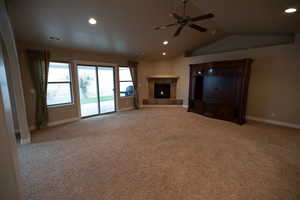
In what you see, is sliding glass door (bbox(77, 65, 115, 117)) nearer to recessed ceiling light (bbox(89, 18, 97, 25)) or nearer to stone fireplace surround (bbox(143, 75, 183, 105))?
stone fireplace surround (bbox(143, 75, 183, 105))

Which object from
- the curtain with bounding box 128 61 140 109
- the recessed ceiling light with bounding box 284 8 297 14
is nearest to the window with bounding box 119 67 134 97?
the curtain with bounding box 128 61 140 109

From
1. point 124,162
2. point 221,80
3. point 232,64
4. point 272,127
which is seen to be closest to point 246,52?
point 232,64

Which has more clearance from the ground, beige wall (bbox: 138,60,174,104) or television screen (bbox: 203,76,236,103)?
beige wall (bbox: 138,60,174,104)

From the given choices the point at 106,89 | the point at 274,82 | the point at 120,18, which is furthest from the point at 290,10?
the point at 106,89

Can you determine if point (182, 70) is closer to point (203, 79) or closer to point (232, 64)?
point (203, 79)

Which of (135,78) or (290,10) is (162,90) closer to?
(135,78)

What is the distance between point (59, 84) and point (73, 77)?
49 centimetres

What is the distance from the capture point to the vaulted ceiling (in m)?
2.63

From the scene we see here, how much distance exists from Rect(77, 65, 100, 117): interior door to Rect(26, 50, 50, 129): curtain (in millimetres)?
1126

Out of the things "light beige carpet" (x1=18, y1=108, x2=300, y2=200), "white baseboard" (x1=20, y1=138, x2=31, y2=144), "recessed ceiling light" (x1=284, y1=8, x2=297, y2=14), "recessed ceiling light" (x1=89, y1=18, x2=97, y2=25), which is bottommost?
"light beige carpet" (x1=18, y1=108, x2=300, y2=200)

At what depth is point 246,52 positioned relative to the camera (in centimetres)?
475

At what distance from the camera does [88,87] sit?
216 inches

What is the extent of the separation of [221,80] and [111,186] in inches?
186

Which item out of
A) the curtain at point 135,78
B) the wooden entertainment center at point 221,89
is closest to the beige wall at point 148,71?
the curtain at point 135,78
